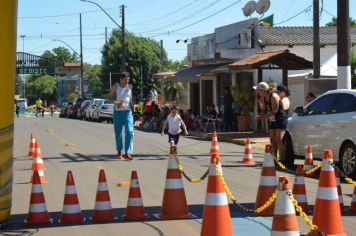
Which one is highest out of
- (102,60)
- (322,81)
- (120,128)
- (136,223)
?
(102,60)

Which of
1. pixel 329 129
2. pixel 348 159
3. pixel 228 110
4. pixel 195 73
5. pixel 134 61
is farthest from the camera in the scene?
pixel 134 61

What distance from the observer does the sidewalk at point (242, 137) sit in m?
21.4

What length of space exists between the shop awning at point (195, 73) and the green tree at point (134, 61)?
125ft

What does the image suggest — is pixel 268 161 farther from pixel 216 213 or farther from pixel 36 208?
pixel 36 208

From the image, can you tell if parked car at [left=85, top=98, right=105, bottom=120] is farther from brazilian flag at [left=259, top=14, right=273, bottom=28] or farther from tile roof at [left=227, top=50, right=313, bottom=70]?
tile roof at [left=227, top=50, right=313, bottom=70]

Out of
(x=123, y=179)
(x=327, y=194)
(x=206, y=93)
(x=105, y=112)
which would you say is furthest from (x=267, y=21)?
(x=327, y=194)

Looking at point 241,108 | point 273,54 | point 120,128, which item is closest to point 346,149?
point 120,128

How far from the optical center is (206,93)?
37.3 metres

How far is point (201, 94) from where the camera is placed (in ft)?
123

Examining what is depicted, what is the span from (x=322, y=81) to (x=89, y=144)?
815 cm

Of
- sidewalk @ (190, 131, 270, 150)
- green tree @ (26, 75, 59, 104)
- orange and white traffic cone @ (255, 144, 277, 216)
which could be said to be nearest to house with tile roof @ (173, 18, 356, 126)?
sidewalk @ (190, 131, 270, 150)

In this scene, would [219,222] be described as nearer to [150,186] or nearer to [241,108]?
[150,186]

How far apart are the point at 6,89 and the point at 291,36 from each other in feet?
84.4

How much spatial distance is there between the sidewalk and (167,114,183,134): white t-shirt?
15.7 feet
